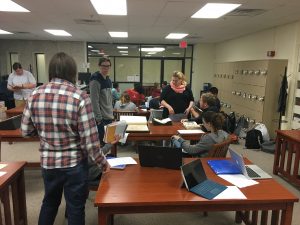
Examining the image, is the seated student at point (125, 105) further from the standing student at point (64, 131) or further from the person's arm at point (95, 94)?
the standing student at point (64, 131)

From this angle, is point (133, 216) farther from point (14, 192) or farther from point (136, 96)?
point (136, 96)

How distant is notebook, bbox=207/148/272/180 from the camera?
186cm

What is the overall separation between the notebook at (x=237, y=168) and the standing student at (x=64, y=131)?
0.86 meters

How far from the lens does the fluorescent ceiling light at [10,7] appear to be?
4.21 meters

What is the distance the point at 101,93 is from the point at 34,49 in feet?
25.9

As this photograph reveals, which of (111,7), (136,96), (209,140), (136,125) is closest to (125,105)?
(136,96)

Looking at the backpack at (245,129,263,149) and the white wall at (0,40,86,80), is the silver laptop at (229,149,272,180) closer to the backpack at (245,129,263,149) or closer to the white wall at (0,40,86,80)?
the backpack at (245,129,263,149)

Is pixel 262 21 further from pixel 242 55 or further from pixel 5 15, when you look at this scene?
pixel 5 15

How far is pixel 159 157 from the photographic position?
1.92m

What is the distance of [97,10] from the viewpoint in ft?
15.2

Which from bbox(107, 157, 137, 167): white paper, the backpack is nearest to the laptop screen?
bbox(107, 157, 137, 167): white paper

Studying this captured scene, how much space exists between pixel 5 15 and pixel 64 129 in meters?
4.84

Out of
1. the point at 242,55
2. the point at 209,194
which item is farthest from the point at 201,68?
the point at 209,194

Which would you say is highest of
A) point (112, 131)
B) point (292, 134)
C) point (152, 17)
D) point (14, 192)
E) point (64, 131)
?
point (152, 17)
